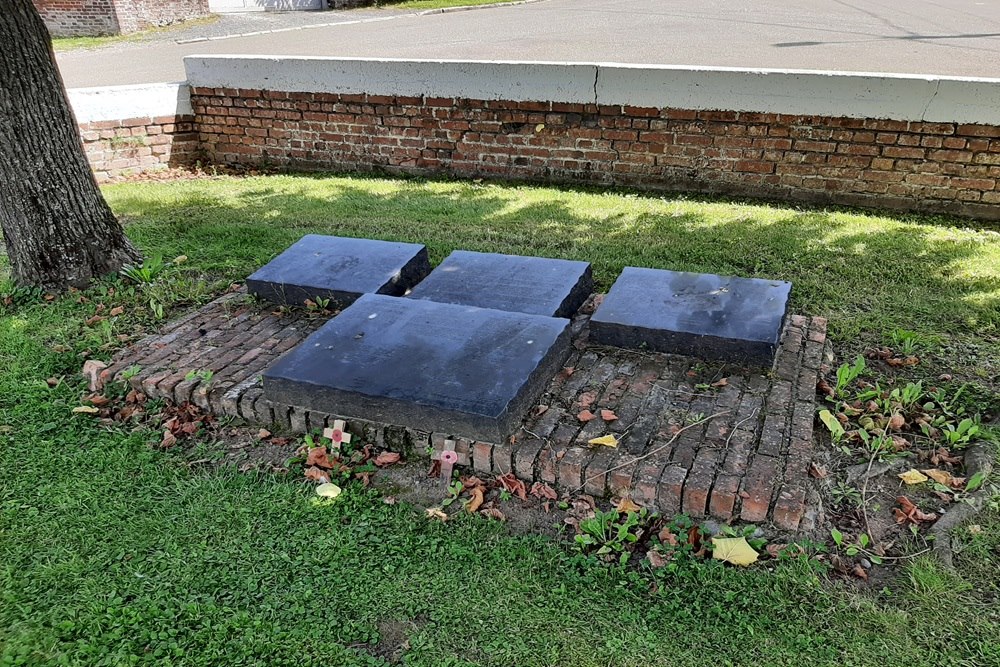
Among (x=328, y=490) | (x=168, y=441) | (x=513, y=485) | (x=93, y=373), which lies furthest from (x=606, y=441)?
(x=93, y=373)

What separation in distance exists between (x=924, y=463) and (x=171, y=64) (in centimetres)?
1351

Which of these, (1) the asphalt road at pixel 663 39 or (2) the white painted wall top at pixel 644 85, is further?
(1) the asphalt road at pixel 663 39

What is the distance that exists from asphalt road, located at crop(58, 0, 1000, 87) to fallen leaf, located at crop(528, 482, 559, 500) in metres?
8.27

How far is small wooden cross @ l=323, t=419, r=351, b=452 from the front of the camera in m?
3.22

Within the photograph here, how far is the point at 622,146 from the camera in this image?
651 centimetres

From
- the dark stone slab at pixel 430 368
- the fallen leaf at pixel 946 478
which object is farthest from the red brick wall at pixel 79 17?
the fallen leaf at pixel 946 478

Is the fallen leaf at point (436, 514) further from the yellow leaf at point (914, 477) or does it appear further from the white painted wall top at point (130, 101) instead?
the white painted wall top at point (130, 101)

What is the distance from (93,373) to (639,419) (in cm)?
272

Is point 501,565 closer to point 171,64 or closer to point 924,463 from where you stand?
point 924,463

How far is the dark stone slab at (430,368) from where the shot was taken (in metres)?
3.04

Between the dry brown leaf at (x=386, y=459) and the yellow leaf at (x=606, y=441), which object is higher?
the yellow leaf at (x=606, y=441)

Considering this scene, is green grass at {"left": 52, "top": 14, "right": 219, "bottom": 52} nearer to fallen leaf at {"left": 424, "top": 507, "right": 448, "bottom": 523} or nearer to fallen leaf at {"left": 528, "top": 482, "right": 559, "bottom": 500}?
fallen leaf at {"left": 424, "top": 507, "right": 448, "bottom": 523}

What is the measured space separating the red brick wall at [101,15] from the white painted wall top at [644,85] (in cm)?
1330

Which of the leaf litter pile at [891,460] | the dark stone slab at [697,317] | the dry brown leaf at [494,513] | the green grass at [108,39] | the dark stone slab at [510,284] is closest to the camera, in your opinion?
the leaf litter pile at [891,460]
